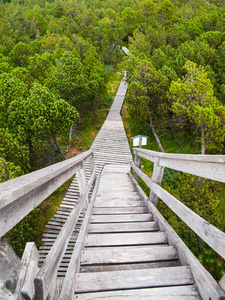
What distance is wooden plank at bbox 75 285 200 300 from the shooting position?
1446 millimetres

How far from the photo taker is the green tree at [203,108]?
8.70 m

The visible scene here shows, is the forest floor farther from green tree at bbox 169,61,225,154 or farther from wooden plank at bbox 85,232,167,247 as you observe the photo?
green tree at bbox 169,61,225,154

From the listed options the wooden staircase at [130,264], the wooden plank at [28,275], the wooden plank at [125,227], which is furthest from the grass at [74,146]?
the wooden plank at [28,275]

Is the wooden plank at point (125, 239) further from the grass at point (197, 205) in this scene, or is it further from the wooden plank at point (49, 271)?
the grass at point (197, 205)

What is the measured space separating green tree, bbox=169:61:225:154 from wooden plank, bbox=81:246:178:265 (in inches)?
317

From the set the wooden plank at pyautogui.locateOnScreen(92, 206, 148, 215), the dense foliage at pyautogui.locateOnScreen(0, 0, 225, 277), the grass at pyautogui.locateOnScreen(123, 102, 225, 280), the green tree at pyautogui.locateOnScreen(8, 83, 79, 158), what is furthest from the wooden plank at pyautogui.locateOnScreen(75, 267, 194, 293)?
the green tree at pyautogui.locateOnScreen(8, 83, 79, 158)

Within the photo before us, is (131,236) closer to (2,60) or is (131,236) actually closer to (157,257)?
(157,257)

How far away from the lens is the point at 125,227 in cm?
251

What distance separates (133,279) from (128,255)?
314mm

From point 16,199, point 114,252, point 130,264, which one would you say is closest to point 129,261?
point 130,264

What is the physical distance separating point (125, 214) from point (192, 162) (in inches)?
70.1

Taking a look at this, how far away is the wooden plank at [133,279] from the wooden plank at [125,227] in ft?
2.62

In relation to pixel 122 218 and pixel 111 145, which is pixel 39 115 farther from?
pixel 122 218

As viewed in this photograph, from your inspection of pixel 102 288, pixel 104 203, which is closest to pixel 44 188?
pixel 102 288
